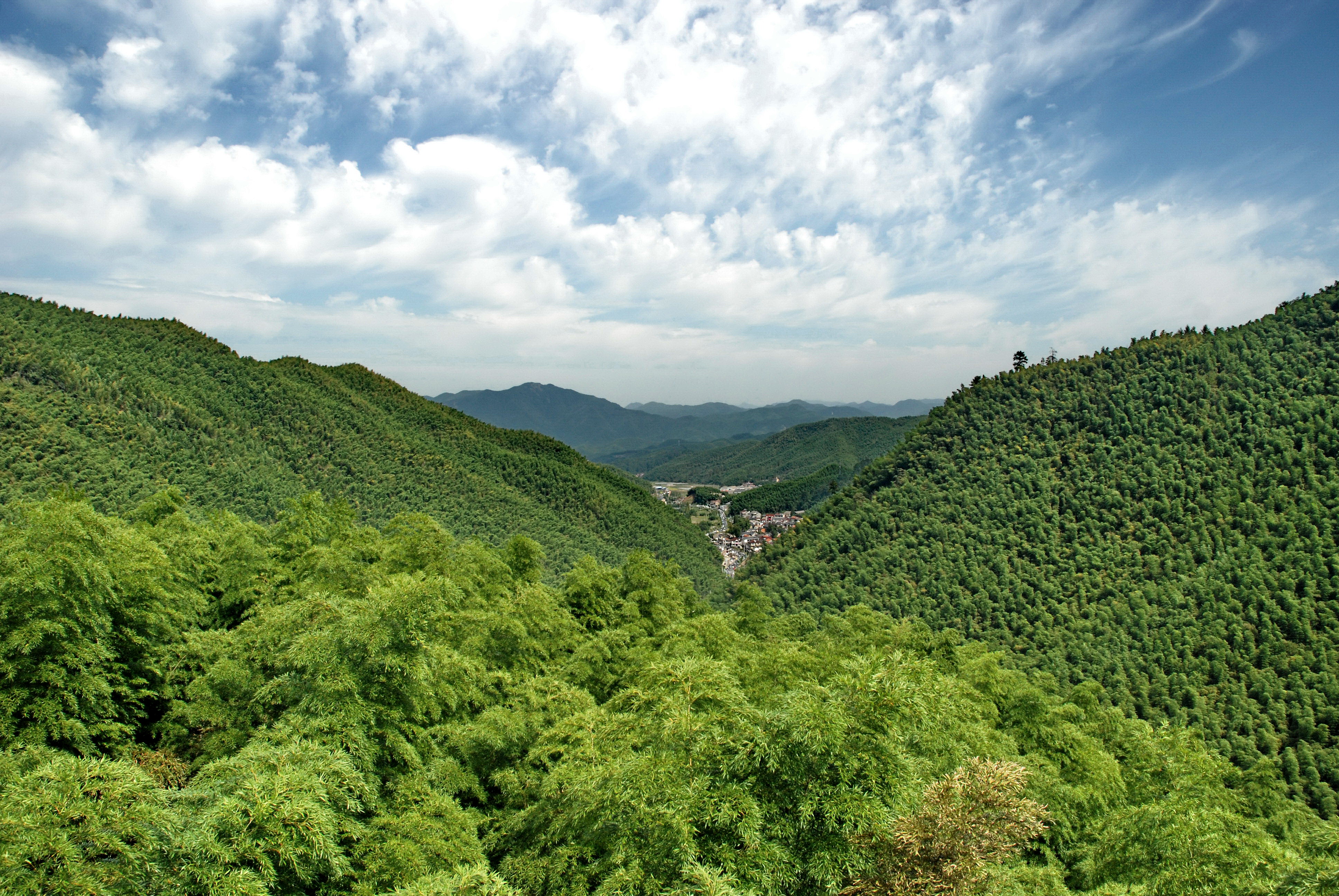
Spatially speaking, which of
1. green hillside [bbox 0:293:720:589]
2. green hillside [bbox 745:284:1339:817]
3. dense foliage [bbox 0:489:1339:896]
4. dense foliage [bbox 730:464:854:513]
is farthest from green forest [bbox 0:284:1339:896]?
dense foliage [bbox 730:464:854:513]

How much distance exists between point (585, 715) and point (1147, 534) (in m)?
72.9

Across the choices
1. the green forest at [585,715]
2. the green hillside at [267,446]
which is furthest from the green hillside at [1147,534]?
the green hillside at [267,446]

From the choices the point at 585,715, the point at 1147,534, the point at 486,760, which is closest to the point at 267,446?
the point at 486,760

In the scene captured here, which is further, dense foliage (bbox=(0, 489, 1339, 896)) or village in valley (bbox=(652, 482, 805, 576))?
village in valley (bbox=(652, 482, 805, 576))

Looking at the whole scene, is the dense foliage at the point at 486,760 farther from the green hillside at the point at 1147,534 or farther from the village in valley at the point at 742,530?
the village in valley at the point at 742,530

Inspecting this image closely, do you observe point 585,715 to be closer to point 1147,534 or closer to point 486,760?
point 486,760

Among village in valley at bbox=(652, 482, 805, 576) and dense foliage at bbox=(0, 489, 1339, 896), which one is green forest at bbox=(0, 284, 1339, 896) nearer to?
dense foliage at bbox=(0, 489, 1339, 896)

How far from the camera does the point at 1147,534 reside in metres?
61.6

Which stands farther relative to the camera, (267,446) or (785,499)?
(785,499)

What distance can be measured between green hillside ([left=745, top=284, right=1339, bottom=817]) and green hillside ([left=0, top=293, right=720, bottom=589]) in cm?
3283

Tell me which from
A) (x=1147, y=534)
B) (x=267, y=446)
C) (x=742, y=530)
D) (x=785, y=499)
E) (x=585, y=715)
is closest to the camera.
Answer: (x=585, y=715)

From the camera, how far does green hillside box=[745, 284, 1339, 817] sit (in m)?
44.9

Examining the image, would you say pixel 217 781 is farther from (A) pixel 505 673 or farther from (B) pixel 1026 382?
(B) pixel 1026 382

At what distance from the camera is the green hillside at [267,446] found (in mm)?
51281
